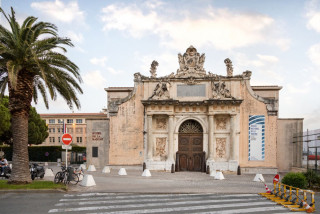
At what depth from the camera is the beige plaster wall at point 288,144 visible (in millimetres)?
28047

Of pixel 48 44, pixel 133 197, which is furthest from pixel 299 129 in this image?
pixel 48 44

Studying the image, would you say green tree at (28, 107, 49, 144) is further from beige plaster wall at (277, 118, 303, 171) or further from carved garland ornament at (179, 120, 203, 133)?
beige plaster wall at (277, 118, 303, 171)

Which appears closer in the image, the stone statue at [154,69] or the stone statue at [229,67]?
the stone statue at [229,67]

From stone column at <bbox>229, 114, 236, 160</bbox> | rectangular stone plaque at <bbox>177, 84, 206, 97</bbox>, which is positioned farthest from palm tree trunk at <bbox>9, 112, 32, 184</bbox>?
stone column at <bbox>229, 114, 236, 160</bbox>

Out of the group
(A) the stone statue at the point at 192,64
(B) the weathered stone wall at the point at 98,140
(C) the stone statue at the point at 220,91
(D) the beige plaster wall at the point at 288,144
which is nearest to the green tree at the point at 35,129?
(B) the weathered stone wall at the point at 98,140

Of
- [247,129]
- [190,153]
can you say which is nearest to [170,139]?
[190,153]

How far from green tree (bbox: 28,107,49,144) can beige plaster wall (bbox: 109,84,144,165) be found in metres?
25.7

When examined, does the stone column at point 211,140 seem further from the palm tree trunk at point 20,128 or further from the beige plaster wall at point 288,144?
the palm tree trunk at point 20,128

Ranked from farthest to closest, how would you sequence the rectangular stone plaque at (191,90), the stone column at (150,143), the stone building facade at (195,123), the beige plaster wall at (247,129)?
the rectangular stone plaque at (191,90), the stone column at (150,143), the stone building facade at (195,123), the beige plaster wall at (247,129)

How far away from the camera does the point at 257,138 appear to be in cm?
2705

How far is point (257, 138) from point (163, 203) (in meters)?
17.2

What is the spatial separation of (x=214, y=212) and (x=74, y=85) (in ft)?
37.0

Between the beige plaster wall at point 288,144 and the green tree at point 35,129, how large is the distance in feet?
122

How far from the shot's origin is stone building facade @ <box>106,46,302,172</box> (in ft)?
88.6
